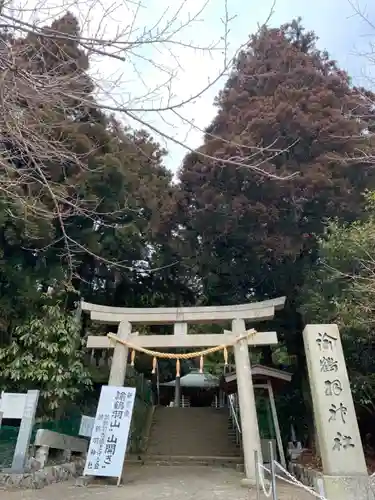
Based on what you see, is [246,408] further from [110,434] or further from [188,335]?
[110,434]

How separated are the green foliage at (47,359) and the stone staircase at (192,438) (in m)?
4.62

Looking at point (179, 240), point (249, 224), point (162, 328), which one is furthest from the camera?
point (162, 328)

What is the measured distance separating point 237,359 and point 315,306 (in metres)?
2.22

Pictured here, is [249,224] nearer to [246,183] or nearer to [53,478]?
[246,183]

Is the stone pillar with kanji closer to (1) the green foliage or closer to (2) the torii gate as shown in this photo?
(2) the torii gate

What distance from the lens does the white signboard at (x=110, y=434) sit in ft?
27.6

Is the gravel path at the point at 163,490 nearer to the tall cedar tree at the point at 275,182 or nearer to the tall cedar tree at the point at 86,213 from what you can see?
the tall cedar tree at the point at 86,213

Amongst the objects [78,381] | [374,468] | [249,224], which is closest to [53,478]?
[78,381]

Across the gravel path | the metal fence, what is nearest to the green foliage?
the gravel path

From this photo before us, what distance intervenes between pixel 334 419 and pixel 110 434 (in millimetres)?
4445

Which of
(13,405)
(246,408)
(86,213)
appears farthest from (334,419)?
(13,405)

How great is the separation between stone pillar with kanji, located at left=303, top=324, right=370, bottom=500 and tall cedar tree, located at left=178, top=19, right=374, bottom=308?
5.49 meters

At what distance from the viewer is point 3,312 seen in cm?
1093

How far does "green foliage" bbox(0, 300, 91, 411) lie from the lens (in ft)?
33.0
